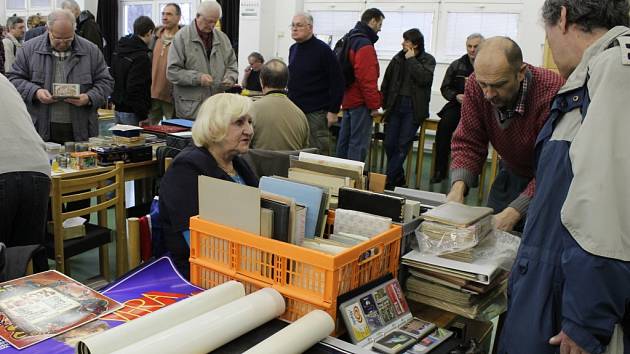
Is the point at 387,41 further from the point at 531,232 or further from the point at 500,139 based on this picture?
the point at 531,232

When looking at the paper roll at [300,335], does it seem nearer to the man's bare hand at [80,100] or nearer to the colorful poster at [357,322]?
the colorful poster at [357,322]

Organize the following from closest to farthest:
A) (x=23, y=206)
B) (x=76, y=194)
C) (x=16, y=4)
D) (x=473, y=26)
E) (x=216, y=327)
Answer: (x=216, y=327) → (x=23, y=206) → (x=76, y=194) → (x=473, y=26) → (x=16, y=4)

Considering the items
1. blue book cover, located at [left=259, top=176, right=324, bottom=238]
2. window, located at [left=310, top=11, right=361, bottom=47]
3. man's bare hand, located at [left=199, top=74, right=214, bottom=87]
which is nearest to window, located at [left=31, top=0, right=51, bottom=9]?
window, located at [left=310, top=11, right=361, bottom=47]

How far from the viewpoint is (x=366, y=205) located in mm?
1605

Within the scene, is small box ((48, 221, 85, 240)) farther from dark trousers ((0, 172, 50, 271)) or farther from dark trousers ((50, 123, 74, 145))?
dark trousers ((50, 123, 74, 145))

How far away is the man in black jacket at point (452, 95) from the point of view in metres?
5.53

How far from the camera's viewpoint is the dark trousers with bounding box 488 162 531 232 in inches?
92.4

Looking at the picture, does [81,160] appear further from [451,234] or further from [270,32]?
[270,32]

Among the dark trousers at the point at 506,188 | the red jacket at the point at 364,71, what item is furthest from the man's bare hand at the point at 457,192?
the red jacket at the point at 364,71

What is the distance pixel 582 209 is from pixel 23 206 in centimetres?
223

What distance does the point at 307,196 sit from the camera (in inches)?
58.3

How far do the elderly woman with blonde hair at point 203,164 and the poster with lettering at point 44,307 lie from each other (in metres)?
0.49

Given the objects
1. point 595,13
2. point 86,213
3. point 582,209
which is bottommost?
point 86,213

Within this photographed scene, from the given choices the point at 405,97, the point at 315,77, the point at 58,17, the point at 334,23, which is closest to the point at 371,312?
the point at 58,17
